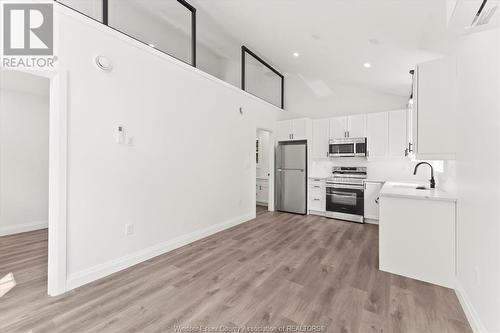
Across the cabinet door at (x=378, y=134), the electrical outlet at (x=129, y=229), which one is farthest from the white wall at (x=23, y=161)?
the cabinet door at (x=378, y=134)

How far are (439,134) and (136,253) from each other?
11.6ft

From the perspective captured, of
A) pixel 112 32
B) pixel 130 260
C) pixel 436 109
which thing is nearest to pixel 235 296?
pixel 130 260

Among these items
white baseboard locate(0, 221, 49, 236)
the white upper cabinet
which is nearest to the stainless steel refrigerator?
the white upper cabinet

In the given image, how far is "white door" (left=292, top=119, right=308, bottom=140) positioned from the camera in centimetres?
531

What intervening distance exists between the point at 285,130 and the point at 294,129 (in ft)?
0.79

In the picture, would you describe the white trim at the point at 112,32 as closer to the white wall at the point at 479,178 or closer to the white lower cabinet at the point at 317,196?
the white wall at the point at 479,178

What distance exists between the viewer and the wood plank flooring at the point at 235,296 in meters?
1.73

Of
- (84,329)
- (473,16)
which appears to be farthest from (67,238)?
(473,16)

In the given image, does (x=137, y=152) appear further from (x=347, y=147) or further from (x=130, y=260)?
(x=347, y=147)

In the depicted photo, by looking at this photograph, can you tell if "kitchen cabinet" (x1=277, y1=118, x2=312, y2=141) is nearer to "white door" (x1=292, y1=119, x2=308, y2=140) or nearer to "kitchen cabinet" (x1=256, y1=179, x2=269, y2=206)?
"white door" (x1=292, y1=119, x2=308, y2=140)

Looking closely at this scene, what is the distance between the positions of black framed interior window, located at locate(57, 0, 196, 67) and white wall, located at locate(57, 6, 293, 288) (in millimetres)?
580

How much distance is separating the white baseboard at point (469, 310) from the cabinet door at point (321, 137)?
11.3 ft

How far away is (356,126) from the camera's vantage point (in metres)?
4.93

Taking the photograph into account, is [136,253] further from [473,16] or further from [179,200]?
[473,16]
